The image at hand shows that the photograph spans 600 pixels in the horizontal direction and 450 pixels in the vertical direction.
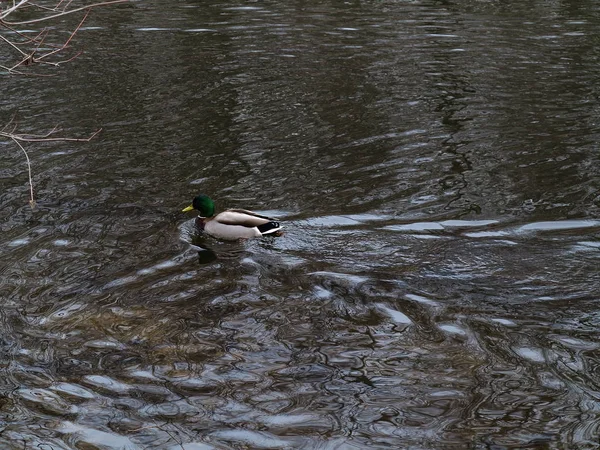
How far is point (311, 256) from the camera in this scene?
9.54m

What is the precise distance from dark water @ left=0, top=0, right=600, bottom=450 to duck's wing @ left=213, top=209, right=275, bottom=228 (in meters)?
0.33

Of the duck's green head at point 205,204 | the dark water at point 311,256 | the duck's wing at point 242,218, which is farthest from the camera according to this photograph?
the duck's green head at point 205,204

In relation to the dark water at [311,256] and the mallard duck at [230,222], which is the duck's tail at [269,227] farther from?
the dark water at [311,256]

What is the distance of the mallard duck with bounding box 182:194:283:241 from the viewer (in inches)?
390

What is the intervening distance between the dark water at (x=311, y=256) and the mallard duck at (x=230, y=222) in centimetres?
20

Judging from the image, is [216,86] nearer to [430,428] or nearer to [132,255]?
[132,255]

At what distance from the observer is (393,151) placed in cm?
1270

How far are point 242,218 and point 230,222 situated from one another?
16 centimetres

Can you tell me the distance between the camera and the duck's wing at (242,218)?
9891 mm

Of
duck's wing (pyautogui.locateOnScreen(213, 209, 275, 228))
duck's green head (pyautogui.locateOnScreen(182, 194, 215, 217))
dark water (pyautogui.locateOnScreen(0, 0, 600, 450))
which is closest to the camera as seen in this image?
dark water (pyautogui.locateOnScreen(0, 0, 600, 450))

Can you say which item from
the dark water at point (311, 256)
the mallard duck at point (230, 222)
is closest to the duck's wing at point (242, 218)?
the mallard duck at point (230, 222)

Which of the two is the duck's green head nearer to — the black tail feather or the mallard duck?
the mallard duck

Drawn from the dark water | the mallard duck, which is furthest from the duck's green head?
the dark water

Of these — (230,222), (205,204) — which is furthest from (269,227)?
(205,204)
